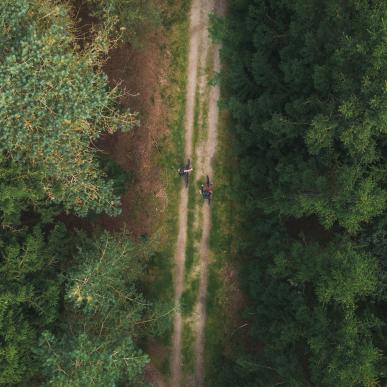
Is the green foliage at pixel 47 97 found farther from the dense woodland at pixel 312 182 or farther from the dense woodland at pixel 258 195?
the dense woodland at pixel 312 182

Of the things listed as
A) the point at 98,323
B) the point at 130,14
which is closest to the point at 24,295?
the point at 98,323

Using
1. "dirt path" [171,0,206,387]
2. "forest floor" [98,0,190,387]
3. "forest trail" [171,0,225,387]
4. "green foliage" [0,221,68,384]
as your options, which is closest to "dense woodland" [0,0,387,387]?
"green foliage" [0,221,68,384]

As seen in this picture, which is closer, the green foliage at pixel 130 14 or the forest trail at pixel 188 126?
the green foliage at pixel 130 14

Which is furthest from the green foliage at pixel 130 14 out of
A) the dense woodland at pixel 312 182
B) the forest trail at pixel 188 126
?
the dense woodland at pixel 312 182

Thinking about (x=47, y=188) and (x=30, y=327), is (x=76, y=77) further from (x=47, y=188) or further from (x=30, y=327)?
(x=30, y=327)

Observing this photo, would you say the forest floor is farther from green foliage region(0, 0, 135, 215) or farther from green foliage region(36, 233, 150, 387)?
green foliage region(0, 0, 135, 215)

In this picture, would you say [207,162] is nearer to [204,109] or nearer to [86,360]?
[204,109]
